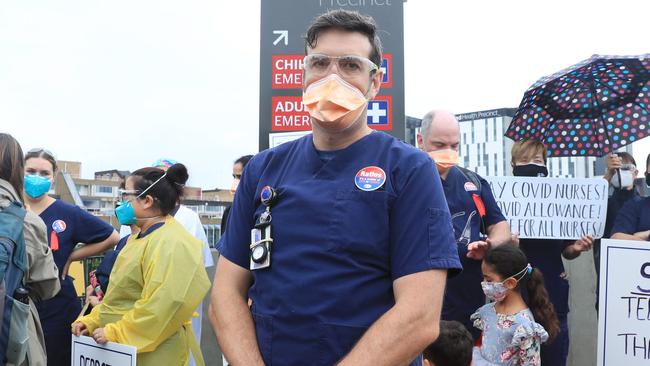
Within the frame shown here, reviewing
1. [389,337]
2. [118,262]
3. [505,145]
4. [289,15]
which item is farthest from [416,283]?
[505,145]

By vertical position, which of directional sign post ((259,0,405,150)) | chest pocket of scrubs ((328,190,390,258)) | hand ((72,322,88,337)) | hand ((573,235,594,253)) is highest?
A: directional sign post ((259,0,405,150))

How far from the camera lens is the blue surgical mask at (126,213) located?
4074 mm

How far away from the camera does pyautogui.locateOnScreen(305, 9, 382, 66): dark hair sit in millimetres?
1839

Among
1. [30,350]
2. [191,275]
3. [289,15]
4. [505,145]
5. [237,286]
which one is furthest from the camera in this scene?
[505,145]

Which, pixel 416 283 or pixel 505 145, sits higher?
pixel 505 145

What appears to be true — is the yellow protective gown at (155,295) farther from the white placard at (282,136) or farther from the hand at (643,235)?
the hand at (643,235)

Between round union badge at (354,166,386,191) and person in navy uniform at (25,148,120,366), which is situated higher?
round union badge at (354,166,386,191)

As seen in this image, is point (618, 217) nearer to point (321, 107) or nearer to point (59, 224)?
point (321, 107)

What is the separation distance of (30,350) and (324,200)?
88.3 inches

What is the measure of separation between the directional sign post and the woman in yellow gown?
261 cm

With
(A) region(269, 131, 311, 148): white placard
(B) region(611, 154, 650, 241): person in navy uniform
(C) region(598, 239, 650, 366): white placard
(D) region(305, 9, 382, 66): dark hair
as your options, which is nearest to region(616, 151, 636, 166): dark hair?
(B) region(611, 154, 650, 241): person in navy uniform

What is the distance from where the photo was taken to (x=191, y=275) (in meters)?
3.66

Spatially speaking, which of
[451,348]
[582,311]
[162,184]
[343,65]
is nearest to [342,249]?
[343,65]

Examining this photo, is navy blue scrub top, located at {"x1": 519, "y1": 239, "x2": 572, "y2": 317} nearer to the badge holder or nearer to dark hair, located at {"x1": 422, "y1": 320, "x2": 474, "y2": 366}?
dark hair, located at {"x1": 422, "y1": 320, "x2": 474, "y2": 366}
